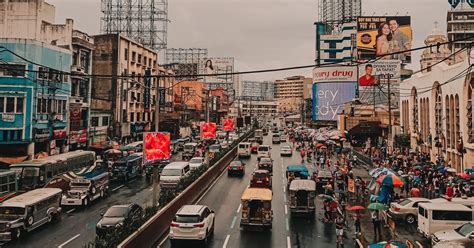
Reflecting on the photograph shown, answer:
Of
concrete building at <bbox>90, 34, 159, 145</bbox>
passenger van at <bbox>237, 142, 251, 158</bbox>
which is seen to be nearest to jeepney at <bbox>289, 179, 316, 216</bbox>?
passenger van at <bbox>237, 142, 251, 158</bbox>

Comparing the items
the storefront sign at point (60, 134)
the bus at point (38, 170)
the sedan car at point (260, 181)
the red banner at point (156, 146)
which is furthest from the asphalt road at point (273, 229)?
the storefront sign at point (60, 134)

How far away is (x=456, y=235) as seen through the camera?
55.1 ft

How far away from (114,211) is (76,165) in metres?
15.8

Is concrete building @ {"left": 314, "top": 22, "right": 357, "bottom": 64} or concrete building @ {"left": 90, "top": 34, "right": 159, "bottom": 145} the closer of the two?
concrete building @ {"left": 90, "top": 34, "right": 159, "bottom": 145}

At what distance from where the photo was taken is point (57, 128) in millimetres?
41938

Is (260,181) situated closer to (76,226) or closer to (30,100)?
(76,226)

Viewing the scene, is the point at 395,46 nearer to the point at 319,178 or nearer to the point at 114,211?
the point at 319,178

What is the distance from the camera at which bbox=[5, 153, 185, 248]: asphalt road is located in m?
Result: 18.7

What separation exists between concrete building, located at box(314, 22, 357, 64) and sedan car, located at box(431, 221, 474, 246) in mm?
116355

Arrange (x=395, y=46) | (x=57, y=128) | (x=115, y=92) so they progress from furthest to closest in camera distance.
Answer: (x=395, y=46), (x=115, y=92), (x=57, y=128)

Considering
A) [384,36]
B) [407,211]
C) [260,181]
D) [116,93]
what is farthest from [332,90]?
[407,211]

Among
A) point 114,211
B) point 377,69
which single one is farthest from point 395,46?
point 114,211

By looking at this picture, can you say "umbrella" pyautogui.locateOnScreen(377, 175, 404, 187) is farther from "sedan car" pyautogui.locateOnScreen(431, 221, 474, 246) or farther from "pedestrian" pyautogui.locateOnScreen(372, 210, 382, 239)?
"sedan car" pyautogui.locateOnScreen(431, 221, 474, 246)

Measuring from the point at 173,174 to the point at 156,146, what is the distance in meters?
12.1
